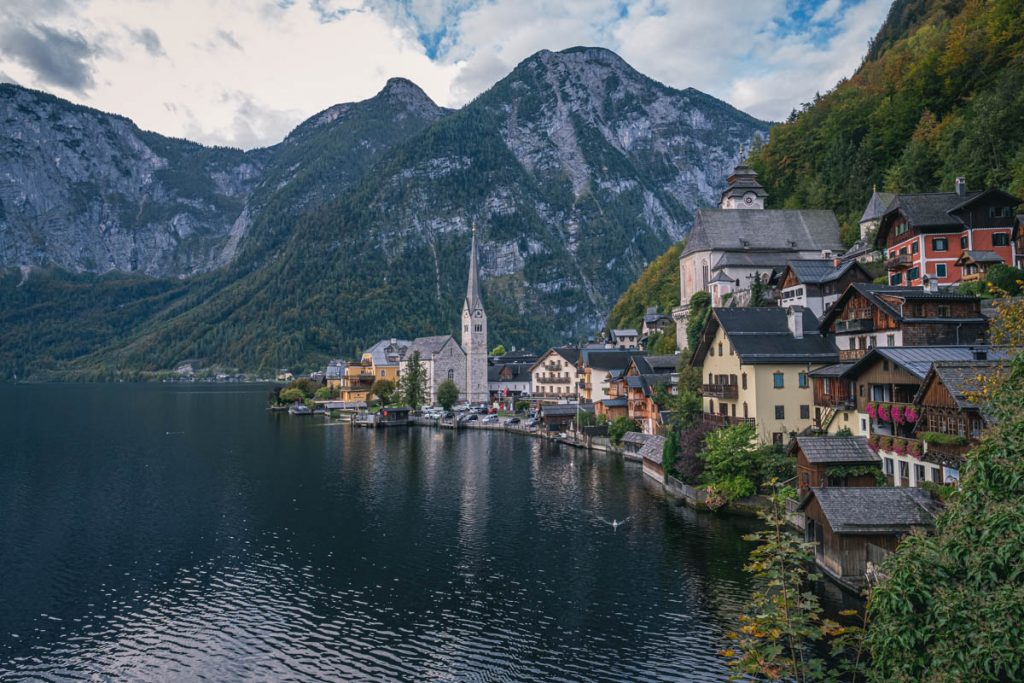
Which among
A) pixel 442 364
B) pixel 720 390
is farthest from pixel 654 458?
pixel 442 364

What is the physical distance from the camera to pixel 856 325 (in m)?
48.2

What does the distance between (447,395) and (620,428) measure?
59641 millimetres

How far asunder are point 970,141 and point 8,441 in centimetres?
13421

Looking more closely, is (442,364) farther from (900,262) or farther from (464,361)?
(900,262)

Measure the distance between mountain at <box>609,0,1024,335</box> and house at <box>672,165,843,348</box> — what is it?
191 inches

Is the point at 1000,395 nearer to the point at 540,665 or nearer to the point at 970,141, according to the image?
the point at 540,665

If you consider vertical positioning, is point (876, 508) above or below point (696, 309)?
below

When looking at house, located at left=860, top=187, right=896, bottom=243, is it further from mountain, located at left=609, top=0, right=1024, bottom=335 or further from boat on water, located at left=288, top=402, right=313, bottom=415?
boat on water, located at left=288, top=402, right=313, bottom=415

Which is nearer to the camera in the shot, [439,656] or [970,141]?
[439,656]

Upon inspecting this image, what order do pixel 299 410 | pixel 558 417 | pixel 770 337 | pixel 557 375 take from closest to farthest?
1. pixel 770 337
2. pixel 558 417
3. pixel 557 375
4. pixel 299 410

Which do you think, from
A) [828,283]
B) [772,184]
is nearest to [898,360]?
[828,283]

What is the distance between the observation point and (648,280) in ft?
495

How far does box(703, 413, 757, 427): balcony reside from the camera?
2064 inches

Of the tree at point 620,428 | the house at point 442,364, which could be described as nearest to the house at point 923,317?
the tree at point 620,428
